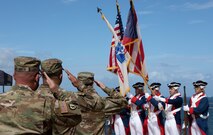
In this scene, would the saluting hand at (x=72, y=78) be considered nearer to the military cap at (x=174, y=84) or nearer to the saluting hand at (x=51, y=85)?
the saluting hand at (x=51, y=85)

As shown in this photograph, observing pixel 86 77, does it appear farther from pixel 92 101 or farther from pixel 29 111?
pixel 29 111

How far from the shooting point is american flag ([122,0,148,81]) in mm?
12305

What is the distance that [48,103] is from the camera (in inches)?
143

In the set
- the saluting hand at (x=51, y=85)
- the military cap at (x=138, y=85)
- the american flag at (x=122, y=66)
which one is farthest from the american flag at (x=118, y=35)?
the saluting hand at (x=51, y=85)

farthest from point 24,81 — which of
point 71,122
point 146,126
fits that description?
point 146,126

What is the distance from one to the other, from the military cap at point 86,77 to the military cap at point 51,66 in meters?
1.35

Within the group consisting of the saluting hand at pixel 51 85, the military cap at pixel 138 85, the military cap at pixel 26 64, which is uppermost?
the military cap at pixel 26 64

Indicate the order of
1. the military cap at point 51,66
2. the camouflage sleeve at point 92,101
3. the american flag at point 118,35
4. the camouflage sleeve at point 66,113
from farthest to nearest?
the american flag at point 118,35, the camouflage sleeve at point 92,101, the military cap at point 51,66, the camouflage sleeve at point 66,113

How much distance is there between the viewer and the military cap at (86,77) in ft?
20.9

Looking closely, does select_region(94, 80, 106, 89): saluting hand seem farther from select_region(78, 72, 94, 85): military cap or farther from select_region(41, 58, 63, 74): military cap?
select_region(41, 58, 63, 74): military cap

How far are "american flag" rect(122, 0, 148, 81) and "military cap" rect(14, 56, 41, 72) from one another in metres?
8.46

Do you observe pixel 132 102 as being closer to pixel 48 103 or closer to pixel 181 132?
pixel 181 132

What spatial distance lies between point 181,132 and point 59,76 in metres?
8.02

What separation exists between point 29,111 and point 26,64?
0.46m
